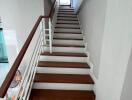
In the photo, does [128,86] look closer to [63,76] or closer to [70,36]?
[63,76]

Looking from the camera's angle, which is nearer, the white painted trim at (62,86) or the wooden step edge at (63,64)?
the white painted trim at (62,86)

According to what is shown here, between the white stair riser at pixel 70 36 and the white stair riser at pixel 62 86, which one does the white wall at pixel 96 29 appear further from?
the white stair riser at pixel 70 36

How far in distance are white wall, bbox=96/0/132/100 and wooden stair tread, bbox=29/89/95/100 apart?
610 mm

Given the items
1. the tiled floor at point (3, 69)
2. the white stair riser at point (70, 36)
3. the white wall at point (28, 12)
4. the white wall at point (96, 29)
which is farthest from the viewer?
the tiled floor at point (3, 69)

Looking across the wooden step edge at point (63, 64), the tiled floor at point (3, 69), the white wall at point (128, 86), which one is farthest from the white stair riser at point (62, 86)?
the tiled floor at point (3, 69)

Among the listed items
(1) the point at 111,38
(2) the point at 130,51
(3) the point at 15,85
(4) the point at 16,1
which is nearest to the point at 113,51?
(1) the point at 111,38

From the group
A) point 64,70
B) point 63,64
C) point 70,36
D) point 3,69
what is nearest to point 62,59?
point 63,64

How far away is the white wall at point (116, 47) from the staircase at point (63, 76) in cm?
71

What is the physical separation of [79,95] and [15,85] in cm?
263

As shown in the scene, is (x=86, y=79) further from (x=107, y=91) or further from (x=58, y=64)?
(x=107, y=91)

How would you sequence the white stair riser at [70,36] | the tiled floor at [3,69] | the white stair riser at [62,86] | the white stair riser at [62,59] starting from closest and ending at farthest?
the white stair riser at [62,86], the white stair riser at [62,59], the white stair riser at [70,36], the tiled floor at [3,69]

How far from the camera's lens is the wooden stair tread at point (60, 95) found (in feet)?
6.96

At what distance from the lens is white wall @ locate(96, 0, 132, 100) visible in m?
1.07

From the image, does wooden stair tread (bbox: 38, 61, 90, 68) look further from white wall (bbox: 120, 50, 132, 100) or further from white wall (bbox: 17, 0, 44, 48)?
white wall (bbox: 120, 50, 132, 100)
